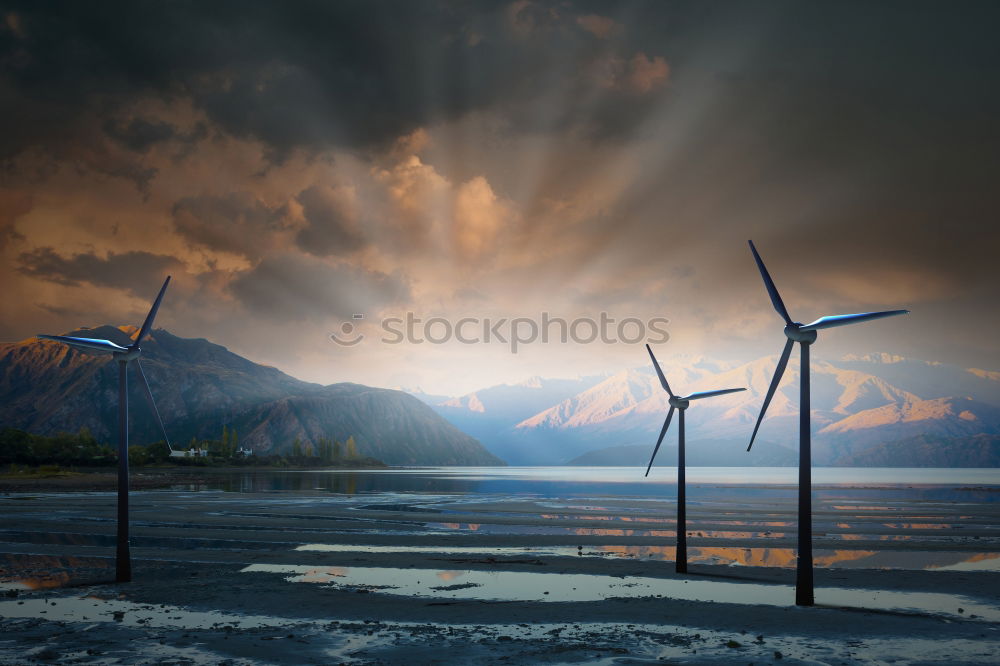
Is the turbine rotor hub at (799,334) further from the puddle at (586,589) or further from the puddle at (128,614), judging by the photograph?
the puddle at (128,614)

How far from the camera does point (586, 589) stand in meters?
39.1

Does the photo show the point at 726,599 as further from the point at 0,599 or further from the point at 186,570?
the point at 0,599

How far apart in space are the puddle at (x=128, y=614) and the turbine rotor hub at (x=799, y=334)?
2535 cm

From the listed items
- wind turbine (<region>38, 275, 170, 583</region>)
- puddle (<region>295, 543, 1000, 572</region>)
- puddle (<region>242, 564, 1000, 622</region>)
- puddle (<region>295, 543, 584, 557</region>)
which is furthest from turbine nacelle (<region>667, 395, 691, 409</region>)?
wind turbine (<region>38, 275, 170, 583</region>)

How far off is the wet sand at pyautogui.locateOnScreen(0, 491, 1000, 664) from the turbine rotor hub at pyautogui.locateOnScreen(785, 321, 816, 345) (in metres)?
12.0

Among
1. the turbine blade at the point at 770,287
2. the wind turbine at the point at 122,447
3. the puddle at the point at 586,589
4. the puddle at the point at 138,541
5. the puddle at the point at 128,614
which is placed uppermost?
the turbine blade at the point at 770,287

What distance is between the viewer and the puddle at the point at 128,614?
30.0 meters

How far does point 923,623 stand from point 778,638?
785 centimetres

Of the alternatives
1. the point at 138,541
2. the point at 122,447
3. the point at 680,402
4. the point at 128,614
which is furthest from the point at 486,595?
the point at 138,541

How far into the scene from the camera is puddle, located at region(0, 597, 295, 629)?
2997 cm

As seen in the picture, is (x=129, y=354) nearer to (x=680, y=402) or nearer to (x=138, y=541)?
(x=138, y=541)

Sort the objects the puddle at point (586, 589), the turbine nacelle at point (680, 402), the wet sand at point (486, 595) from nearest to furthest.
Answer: the wet sand at point (486, 595)
the puddle at point (586, 589)
the turbine nacelle at point (680, 402)

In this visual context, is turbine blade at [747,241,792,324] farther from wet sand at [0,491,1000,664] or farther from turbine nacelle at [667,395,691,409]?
wet sand at [0,491,1000,664]

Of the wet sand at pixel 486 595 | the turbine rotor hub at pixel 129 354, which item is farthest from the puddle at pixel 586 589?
the turbine rotor hub at pixel 129 354
